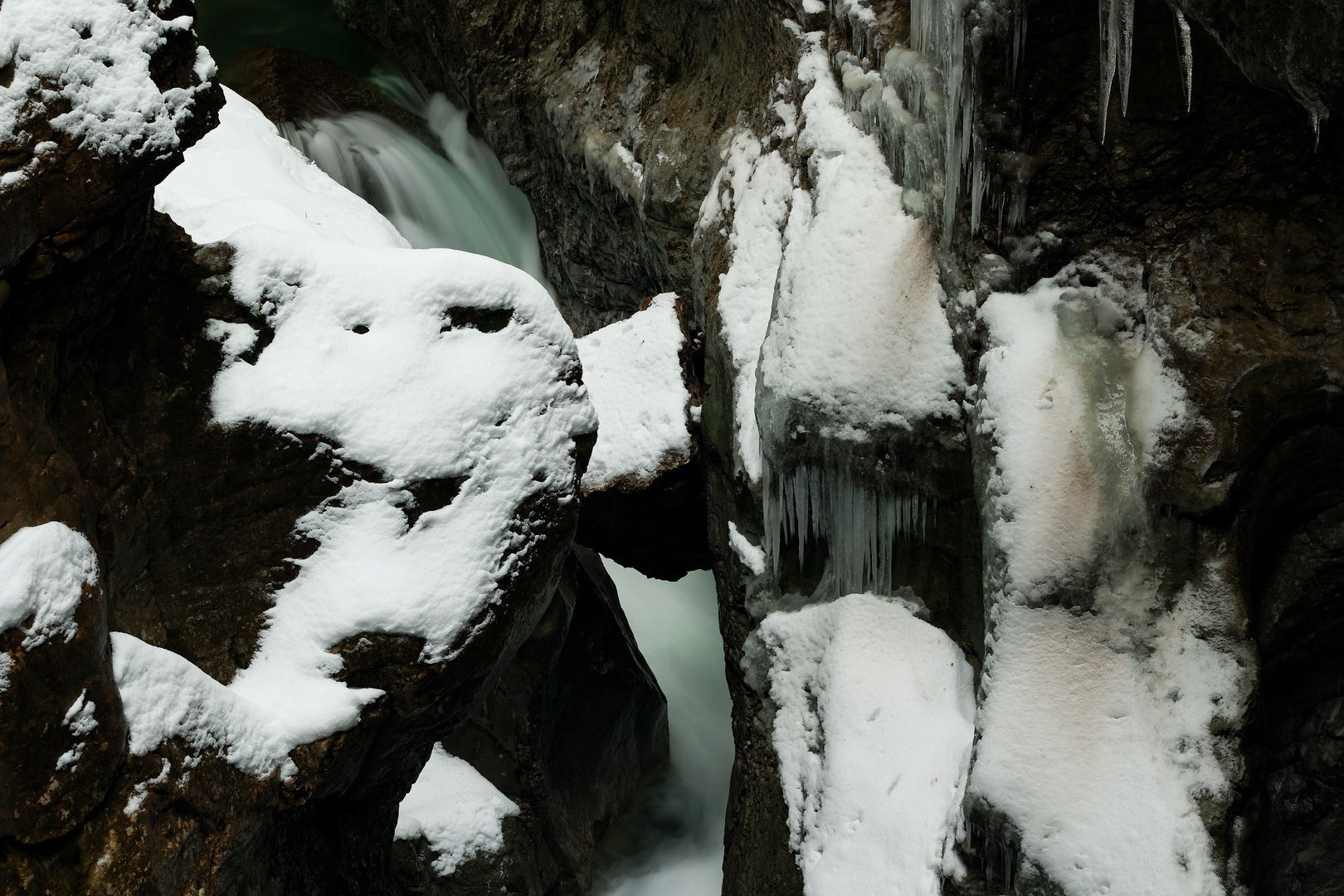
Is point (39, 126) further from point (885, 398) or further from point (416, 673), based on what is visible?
point (885, 398)

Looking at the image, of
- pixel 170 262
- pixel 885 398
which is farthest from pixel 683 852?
pixel 170 262

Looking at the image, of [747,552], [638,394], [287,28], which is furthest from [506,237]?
[747,552]

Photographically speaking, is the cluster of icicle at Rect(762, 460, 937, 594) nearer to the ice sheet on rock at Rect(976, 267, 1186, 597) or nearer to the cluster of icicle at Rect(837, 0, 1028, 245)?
the ice sheet on rock at Rect(976, 267, 1186, 597)

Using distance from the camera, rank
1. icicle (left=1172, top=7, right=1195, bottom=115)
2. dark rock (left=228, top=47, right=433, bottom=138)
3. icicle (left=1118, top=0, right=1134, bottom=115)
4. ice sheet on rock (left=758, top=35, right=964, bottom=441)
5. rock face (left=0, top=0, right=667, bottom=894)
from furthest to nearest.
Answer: dark rock (left=228, top=47, right=433, bottom=138), ice sheet on rock (left=758, top=35, right=964, bottom=441), icicle (left=1118, top=0, right=1134, bottom=115), icicle (left=1172, top=7, right=1195, bottom=115), rock face (left=0, top=0, right=667, bottom=894)

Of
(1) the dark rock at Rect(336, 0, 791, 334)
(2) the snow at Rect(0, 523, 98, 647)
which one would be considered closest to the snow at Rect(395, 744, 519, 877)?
(2) the snow at Rect(0, 523, 98, 647)

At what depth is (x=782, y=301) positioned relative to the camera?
479 cm

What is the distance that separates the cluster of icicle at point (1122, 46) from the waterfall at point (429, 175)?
583cm

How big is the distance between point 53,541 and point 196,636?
874mm

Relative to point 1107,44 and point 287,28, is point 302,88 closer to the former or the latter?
point 287,28

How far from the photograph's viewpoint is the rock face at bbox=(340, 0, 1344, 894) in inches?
142

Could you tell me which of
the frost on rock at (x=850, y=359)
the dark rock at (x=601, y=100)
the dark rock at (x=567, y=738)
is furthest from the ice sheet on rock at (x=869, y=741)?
the dark rock at (x=601, y=100)

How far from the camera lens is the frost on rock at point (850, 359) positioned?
441cm

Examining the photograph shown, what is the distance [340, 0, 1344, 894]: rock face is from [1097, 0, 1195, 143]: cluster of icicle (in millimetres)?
35

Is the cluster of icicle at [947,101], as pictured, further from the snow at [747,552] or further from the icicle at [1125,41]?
the snow at [747,552]
